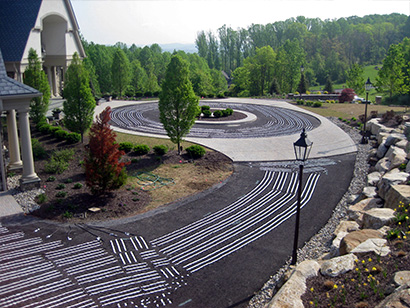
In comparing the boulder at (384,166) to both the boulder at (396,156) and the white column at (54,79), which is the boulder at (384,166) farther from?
the white column at (54,79)

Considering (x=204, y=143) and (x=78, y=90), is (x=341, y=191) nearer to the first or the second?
(x=204, y=143)

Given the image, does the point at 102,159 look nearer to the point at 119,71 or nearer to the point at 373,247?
the point at 373,247

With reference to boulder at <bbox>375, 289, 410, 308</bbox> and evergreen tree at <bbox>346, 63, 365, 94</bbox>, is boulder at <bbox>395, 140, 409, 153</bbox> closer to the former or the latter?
boulder at <bbox>375, 289, 410, 308</bbox>

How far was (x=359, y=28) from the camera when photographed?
130 metres

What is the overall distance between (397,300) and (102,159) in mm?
13235

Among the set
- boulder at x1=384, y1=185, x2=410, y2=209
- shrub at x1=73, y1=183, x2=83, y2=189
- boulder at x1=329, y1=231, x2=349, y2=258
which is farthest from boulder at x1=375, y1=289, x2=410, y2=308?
shrub at x1=73, y1=183, x2=83, y2=189

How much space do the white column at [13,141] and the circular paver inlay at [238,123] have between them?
13.0 m

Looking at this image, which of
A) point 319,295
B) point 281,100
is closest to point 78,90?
point 319,295

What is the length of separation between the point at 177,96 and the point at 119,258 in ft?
43.6

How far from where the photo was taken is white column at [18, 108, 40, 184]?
18.8m

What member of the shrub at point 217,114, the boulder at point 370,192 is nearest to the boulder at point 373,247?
the boulder at point 370,192

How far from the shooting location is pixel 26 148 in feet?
62.5

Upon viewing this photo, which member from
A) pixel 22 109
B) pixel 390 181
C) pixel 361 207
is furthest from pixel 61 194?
pixel 390 181

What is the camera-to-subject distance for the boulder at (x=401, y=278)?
9.12 metres
